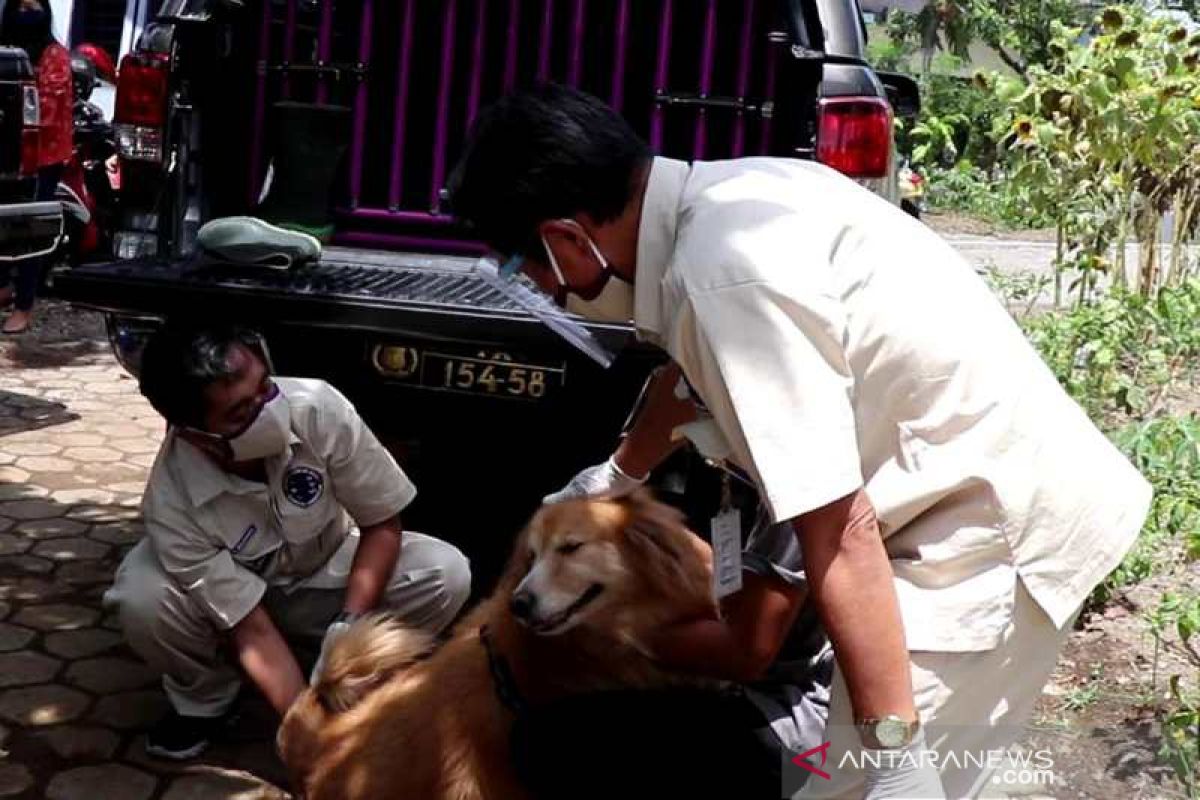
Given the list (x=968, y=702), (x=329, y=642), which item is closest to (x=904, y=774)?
(x=968, y=702)

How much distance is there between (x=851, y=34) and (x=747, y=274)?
8.02 feet

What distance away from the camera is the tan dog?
2.18m

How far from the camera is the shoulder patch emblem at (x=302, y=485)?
3.08 metres

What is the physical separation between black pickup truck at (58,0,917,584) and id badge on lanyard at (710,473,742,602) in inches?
57.0

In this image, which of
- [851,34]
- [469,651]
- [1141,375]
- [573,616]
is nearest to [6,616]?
[469,651]

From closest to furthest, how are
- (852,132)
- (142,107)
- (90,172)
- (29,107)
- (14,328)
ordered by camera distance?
(852,132) → (142,107) → (29,107) → (14,328) → (90,172)

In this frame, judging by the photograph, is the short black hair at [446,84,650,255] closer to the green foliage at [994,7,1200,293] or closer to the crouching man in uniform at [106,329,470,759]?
the crouching man in uniform at [106,329,470,759]

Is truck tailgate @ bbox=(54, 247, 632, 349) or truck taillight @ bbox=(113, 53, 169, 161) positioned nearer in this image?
truck tailgate @ bbox=(54, 247, 632, 349)

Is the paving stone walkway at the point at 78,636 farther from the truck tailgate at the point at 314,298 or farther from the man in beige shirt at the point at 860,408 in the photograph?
the man in beige shirt at the point at 860,408

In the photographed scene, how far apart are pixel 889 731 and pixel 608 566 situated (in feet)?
2.37

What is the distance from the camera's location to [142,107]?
396 centimetres

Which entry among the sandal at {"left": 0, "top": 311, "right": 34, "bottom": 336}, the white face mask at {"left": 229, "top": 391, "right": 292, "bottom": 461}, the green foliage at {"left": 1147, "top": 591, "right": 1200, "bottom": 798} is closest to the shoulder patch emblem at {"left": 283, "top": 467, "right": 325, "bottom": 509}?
the white face mask at {"left": 229, "top": 391, "right": 292, "bottom": 461}

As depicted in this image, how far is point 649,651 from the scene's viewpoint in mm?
2221
